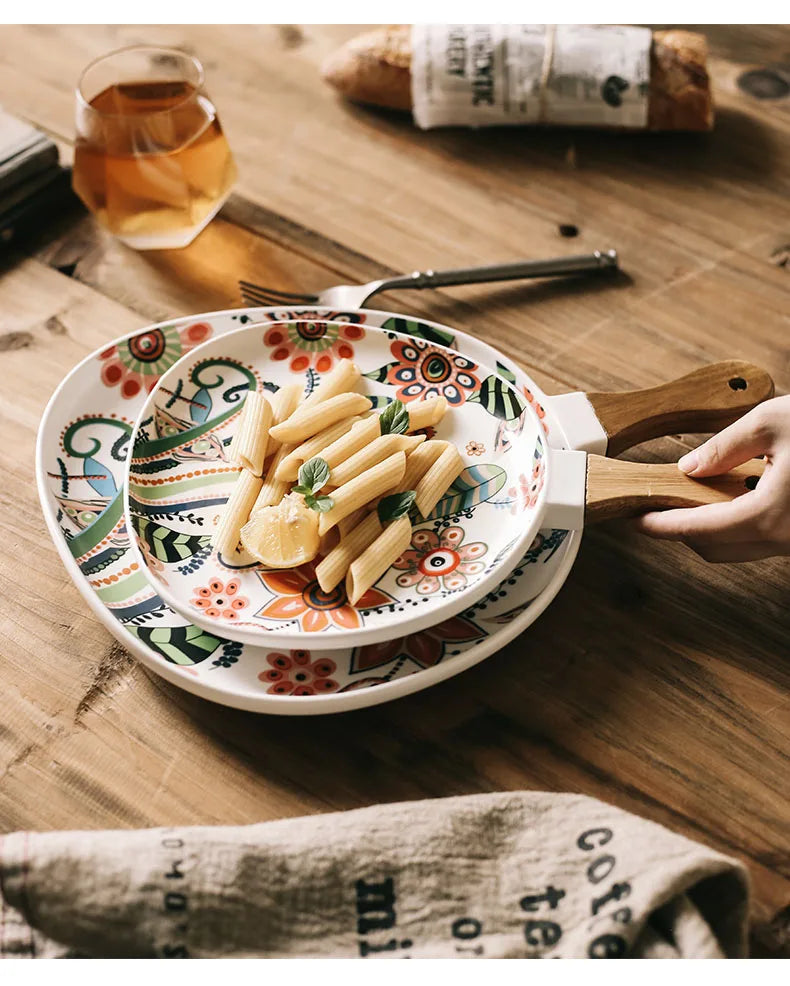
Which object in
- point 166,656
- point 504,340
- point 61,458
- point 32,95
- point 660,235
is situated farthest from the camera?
point 32,95

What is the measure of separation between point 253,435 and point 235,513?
0.08 metres

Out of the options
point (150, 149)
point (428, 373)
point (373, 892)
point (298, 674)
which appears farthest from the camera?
point (150, 149)

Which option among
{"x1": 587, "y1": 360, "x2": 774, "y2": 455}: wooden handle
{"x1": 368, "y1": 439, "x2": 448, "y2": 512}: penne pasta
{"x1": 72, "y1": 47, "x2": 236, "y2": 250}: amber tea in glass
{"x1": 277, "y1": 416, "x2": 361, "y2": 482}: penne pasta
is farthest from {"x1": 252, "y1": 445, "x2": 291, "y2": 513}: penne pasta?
{"x1": 72, "y1": 47, "x2": 236, "y2": 250}: amber tea in glass

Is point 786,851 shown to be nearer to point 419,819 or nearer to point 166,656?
point 419,819

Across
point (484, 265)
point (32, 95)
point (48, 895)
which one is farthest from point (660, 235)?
point (48, 895)

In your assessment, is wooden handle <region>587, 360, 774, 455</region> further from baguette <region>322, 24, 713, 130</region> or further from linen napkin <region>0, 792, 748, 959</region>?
baguette <region>322, 24, 713, 130</region>

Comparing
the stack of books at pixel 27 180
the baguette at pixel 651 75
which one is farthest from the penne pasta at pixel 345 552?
the baguette at pixel 651 75

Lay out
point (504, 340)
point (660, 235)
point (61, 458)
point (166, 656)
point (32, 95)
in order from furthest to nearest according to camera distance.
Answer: point (32, 95)
point (660, 235)
point (504, 340)
point (61, 458)
point (166, 656)

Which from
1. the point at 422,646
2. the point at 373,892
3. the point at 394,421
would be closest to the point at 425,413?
the point at 394,421

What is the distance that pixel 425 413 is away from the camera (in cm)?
94

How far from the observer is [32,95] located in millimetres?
1455

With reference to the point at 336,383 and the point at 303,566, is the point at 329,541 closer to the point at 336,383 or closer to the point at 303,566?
the point at 303,566

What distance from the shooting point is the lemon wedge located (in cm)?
81

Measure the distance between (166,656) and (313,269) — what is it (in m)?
0.61
